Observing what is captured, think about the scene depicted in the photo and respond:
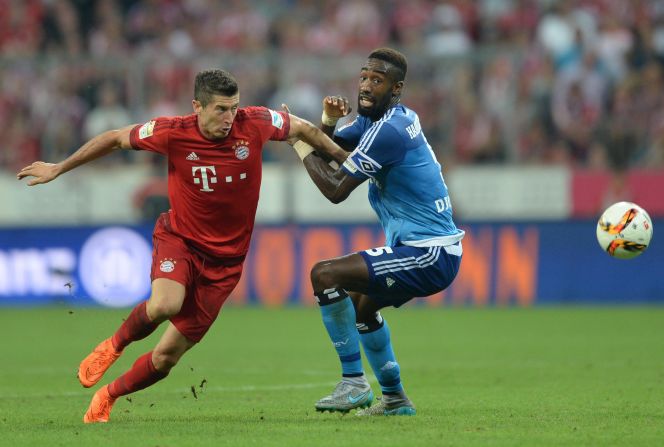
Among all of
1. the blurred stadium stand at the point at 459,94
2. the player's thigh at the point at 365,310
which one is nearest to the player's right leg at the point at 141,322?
the player's thigh at the point at 365,310

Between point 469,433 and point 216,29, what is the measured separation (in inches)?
Answer: 633

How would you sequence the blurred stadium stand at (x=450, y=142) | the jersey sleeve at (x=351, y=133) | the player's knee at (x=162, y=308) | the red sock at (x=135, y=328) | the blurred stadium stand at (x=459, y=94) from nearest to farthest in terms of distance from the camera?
the player's knee at (x=162, y=308) < the red sock at (x=135, y=328) < the jersey sleeve at (x=351, y=133) < the blurred stadium stand at (x=450, y=142) < the blurred stadium stand at (x=459, y=94)

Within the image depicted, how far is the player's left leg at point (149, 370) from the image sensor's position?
802 cm

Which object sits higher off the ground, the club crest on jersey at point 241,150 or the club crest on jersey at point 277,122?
the club crest on jersey at point 277,122

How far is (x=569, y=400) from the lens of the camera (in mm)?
9148

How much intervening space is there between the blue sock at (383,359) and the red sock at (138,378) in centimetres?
146

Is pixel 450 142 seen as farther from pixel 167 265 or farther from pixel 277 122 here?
pixel 167 265

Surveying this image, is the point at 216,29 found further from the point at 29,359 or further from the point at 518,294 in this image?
the point at 29,359

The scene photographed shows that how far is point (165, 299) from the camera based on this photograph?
25.7 ft

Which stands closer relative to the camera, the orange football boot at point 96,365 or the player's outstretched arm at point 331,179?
the orange football boot at point 96,365

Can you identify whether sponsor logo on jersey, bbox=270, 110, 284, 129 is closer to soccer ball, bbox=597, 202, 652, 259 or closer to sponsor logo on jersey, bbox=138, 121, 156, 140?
sponsor logo on jersey, bbox=138, 121, 156, 140

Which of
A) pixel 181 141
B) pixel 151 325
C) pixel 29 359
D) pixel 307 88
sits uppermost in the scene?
pixel 307 88

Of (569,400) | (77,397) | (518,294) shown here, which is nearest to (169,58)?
(518,294)

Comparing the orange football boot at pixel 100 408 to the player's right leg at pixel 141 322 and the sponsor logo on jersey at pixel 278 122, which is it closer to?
the player's right leg at pixel 141 322
